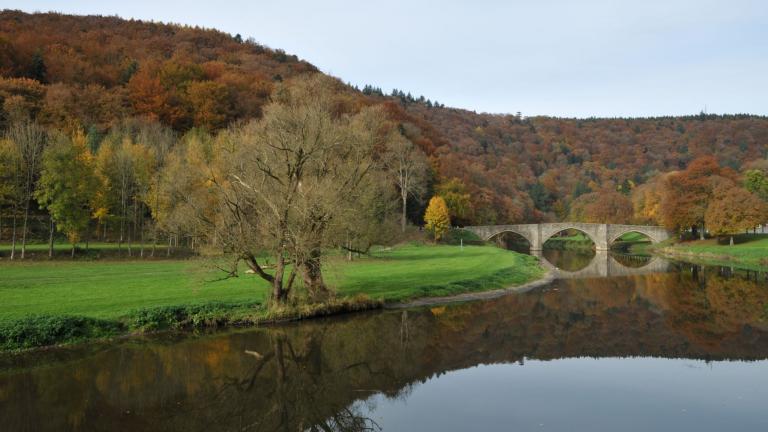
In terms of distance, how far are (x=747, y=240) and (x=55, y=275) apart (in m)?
66.3

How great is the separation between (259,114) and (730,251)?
65779 mm

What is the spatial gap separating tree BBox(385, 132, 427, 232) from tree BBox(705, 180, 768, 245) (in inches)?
1253

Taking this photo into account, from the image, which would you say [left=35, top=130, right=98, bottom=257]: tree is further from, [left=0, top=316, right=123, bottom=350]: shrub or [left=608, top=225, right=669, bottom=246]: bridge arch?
[left=608, top=225, right=669, bottom=246]: bridge arch

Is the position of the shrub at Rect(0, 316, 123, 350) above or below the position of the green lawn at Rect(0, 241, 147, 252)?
below

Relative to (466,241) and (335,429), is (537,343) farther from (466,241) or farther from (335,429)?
(466,241)

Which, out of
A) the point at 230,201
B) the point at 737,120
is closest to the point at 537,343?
the point at 230,201

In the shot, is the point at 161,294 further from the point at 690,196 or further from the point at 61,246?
the point at 690,196

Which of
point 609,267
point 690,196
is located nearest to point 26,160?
point 609,267

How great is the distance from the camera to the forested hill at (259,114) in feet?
251

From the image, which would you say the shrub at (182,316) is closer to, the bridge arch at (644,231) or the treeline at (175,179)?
the treeline at (175,179)

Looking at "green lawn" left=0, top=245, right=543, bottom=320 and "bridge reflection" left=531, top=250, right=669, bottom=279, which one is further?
"bridge reflection" left=531, top=250, right=669, bottom=279

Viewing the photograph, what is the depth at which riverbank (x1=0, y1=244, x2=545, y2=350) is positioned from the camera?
19656 millimetres

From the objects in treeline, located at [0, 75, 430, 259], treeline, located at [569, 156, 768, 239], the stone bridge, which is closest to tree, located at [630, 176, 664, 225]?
treeline, located at [569, 156, 768, 239]

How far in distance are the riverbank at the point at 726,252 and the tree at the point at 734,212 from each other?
2.00 m
